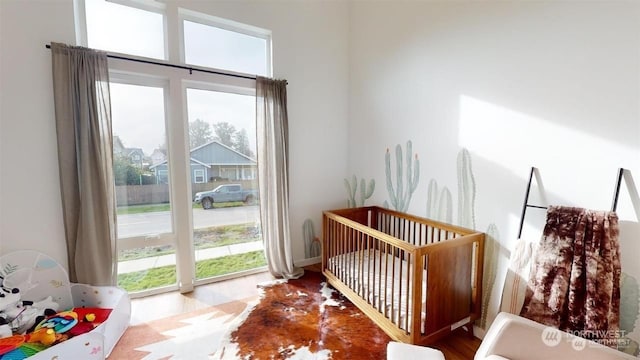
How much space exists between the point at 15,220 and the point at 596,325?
12.3 feet

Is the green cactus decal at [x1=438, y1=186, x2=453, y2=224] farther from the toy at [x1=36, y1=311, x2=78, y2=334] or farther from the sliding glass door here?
the toy at [x1=36, y1=311, x2=78, y2=334]

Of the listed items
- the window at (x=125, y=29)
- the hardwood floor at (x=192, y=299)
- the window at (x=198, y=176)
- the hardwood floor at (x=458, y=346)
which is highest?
the window at (x=125, y=29)

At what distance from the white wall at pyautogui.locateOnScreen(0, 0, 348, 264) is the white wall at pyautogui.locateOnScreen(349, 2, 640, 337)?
0.69m

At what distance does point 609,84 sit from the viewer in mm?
1319

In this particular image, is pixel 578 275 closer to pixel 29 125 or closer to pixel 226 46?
pixel 226 46

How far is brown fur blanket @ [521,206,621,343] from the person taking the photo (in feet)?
4.13

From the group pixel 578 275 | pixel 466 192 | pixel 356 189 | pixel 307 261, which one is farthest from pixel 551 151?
pixel 307 261

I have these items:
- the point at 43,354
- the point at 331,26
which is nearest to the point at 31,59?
the point at 43,354

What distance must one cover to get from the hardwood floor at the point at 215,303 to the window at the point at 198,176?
110cm

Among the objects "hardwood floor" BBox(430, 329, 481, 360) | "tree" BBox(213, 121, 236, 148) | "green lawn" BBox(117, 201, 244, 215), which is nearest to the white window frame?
"tree" BBox(213, 121, 236, 148)

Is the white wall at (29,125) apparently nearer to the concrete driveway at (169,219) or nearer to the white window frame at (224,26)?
the concrete driveway at (169,219)

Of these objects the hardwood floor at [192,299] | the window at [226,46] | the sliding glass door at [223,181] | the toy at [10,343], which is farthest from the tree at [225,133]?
the toy at [10,343]

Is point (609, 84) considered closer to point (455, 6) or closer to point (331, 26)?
point (455, 6)

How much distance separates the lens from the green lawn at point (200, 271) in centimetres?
245
